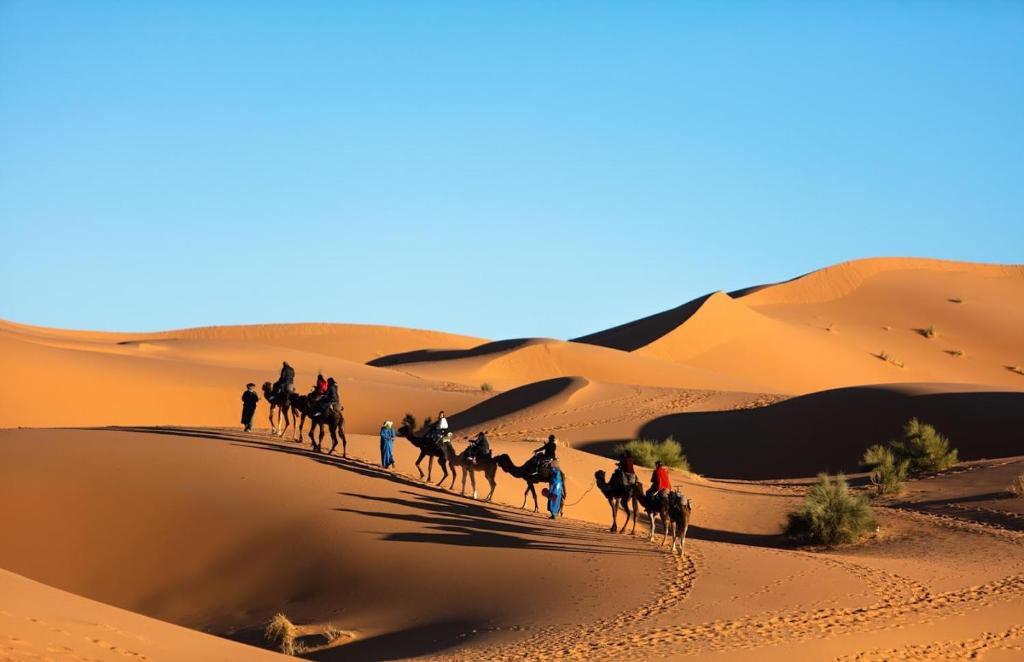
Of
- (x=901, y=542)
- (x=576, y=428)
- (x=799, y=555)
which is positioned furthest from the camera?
(x=576, y=428)

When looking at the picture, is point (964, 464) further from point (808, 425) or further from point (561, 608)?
point (561, 608)

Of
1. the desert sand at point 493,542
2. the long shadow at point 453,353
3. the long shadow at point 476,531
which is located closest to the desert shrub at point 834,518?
the desert sand at point 493,542

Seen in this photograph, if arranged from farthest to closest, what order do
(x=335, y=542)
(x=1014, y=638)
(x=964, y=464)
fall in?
1. (x=964, y=464)
2. (x=335, y=542)
3. (x=1014, y=638)

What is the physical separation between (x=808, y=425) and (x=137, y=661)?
3357 centimetres

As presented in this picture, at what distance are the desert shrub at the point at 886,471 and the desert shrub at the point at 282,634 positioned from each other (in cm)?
1772

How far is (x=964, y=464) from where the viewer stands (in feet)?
109

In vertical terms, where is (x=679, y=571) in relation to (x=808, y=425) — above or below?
below

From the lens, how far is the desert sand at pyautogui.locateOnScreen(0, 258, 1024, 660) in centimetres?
1554

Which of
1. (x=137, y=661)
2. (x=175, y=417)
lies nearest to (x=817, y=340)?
(x=175, y=417)

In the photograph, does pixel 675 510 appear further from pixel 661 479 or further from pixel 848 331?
pixel 848 331

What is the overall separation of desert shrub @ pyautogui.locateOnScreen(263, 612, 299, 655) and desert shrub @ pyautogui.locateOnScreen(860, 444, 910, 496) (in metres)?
17.7

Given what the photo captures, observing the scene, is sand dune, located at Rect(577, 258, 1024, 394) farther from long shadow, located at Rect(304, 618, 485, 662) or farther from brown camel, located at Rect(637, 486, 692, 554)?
long shadow, located at Rect(304, 618, 485, 662)

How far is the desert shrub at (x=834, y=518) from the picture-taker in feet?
81.6

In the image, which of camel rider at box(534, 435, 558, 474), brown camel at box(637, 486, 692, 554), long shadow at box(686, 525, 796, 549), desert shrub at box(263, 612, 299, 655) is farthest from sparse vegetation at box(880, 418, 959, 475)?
desert shrub at box(263, 612, 299, 655)
